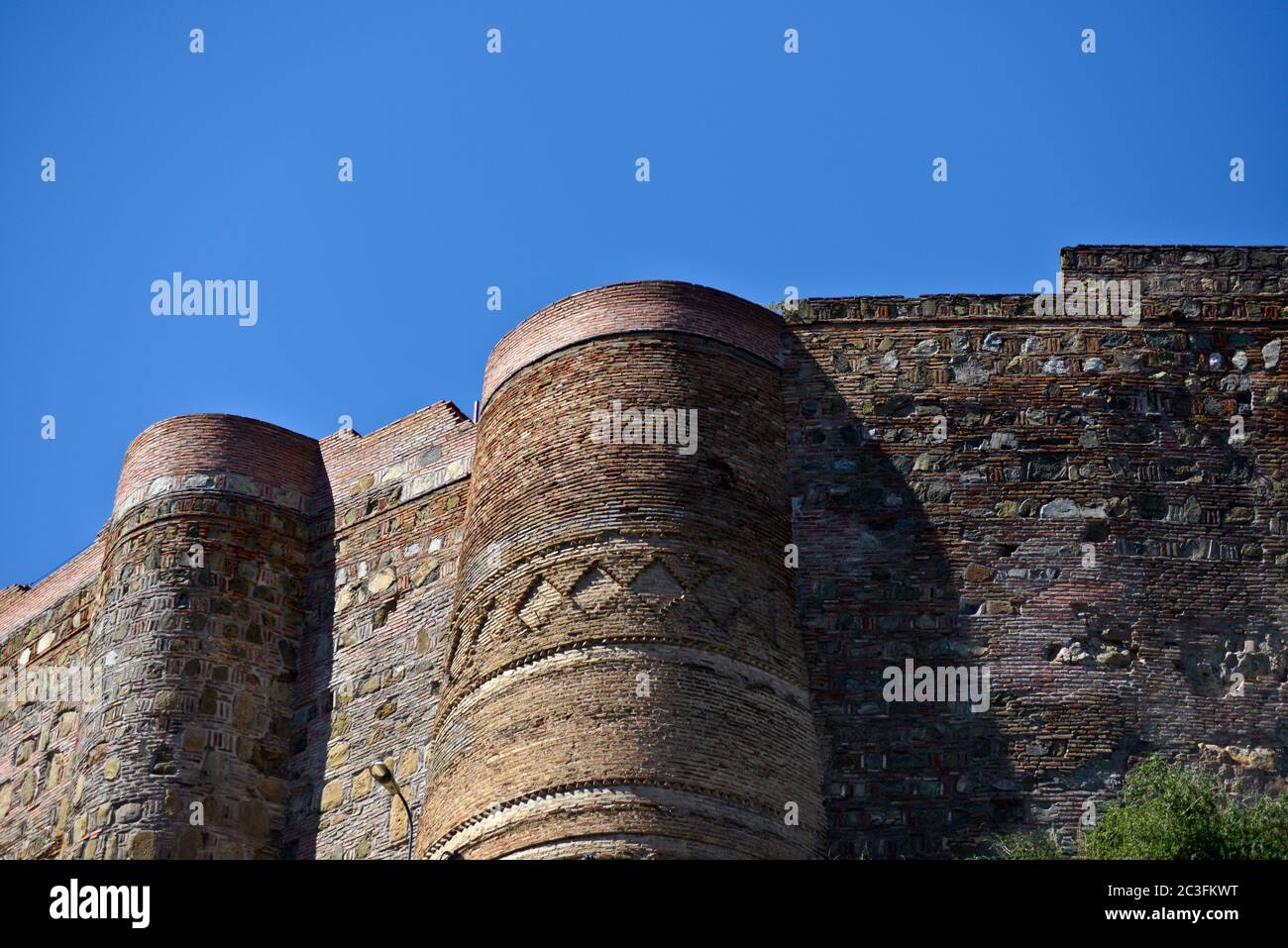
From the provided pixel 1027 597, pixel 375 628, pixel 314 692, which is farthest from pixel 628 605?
pixel 314 692

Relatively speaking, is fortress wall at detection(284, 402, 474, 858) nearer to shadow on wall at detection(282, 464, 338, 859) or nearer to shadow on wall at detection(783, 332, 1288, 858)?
shadow on wall at detection(282, 464, 338, 859)

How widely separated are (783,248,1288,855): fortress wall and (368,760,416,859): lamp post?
110 inches

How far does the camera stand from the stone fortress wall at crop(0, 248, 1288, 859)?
52.9 feet

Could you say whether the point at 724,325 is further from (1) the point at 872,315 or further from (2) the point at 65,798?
(2) the point at 65,798

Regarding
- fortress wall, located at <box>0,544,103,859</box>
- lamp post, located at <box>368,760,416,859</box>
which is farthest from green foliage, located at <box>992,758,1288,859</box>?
fortress wall, located at <box>0,544,103,859</box>

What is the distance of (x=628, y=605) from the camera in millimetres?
16203

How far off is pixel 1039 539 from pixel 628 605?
10.2 feet

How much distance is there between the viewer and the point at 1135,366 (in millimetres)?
18250

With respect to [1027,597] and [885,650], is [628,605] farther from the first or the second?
[1027,597]

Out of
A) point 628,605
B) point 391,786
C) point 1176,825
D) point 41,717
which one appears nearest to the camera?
point 1176,825

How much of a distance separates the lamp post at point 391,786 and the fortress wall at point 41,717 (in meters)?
3.20
